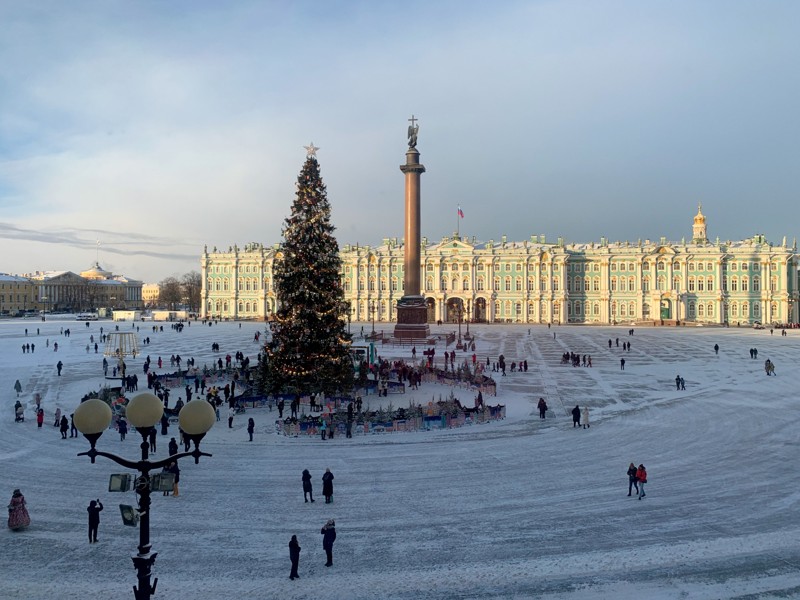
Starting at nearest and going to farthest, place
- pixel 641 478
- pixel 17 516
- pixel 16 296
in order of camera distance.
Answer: pixel 17 516 < pixel 641 478 < pixel 16 296

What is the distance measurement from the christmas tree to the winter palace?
6171cm

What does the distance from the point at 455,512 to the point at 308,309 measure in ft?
41.5

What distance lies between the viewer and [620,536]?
10.6 metres

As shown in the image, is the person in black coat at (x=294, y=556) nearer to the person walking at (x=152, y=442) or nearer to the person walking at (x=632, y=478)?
the person walking at (x=632, y=478)

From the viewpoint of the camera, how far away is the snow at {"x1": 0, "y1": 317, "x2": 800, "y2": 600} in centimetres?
900

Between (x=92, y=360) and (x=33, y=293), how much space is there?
11740 cm

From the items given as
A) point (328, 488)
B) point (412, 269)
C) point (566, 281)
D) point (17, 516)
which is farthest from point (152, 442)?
point (566, 281)

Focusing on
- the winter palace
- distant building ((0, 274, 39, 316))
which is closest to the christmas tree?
the winter palace

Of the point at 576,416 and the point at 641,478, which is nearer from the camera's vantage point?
the point at 641,478

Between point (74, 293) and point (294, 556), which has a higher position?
point (74, 293)

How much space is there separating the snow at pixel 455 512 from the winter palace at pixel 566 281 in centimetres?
6599

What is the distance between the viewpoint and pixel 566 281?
8850 centimetres

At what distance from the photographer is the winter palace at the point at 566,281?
82.3m

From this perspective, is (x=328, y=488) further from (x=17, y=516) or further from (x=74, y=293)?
(x=74, y=293)
